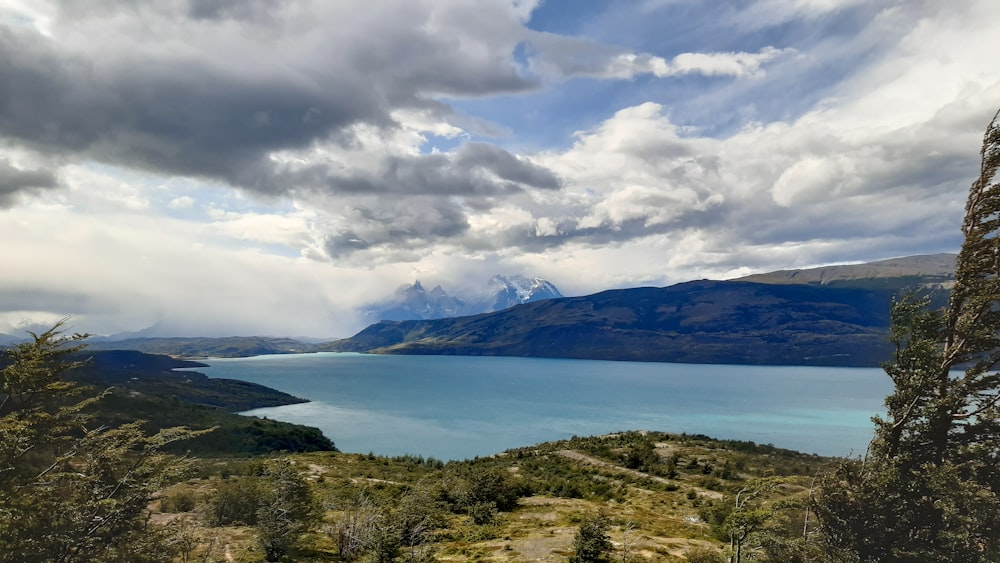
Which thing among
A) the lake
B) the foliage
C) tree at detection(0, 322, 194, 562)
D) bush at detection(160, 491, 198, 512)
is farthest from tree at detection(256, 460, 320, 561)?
the lake

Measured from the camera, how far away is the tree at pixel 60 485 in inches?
476

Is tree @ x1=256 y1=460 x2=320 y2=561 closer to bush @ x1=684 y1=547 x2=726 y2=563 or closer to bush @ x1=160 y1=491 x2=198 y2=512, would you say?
bush @ x1=160 y1=491 x2=198 y2=512

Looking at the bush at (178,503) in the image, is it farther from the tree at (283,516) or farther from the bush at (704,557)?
the bush at (704,557)

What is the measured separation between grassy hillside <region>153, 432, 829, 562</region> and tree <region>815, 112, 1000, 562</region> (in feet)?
5.84

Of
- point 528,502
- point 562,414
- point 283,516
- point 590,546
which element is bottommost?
point 562,414

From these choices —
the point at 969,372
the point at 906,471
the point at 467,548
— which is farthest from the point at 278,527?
the point at 969,372

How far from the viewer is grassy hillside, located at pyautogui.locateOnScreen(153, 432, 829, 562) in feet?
73.1

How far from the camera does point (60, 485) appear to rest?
13.6 m

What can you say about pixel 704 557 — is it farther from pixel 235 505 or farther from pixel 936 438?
pixel 235 505

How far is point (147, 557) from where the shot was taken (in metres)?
13.4

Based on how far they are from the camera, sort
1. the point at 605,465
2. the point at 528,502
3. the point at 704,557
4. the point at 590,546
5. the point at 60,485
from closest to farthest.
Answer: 1. the point at 60,485
2. the point at 704,557
3. the point at 590,546
4. the point at 528,502
5. the point at 605,465

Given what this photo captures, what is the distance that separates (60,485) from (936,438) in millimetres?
27655

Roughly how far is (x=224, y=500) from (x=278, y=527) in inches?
317

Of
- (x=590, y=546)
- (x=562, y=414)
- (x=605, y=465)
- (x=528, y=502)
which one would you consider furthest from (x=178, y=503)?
(x=562, y=414)
